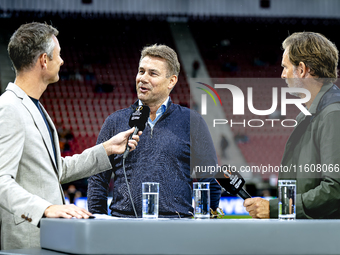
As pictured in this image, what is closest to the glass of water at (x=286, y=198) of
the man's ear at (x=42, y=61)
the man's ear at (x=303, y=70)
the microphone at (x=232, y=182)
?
the microphone at (x=232, y=182)

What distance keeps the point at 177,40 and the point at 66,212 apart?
7.79 m

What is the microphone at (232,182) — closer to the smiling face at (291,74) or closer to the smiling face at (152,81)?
the smiling face at (291,74)

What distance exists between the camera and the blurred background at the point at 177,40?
6734 millimetres

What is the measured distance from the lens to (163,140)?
1.96 m

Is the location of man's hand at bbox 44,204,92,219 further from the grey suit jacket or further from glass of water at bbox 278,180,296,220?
glass of water at bbox 278,180,296,220

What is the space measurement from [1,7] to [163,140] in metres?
6.96

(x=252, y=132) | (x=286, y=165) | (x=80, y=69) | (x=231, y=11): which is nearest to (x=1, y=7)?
(x=80, y=69)

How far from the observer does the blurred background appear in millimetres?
6734

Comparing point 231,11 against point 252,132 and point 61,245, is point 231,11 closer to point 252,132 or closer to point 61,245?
point 252,132

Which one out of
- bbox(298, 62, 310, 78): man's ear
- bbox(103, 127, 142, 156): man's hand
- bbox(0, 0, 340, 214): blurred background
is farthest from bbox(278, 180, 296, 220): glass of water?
bbox(0, 0, 340, 214): blurred background

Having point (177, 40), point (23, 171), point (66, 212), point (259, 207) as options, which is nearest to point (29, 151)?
point (23, 171)

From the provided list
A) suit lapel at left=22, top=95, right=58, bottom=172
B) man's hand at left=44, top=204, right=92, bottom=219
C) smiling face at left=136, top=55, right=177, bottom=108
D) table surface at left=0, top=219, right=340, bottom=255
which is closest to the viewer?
table surface at left=0, top=219, right=340, bottom=255

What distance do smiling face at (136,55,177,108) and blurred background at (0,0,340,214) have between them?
4525 mm

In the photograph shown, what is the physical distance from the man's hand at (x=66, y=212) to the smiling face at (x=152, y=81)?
0.96 meters
